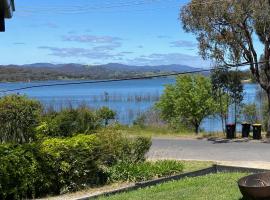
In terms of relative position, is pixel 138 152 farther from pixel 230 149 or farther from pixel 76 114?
pixel 230 149

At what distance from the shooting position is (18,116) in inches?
653

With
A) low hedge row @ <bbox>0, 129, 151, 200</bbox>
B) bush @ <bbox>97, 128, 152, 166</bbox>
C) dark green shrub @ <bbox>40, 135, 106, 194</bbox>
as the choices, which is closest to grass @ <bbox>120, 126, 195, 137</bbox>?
bush @ <bbox>97, 128, 152, 166</bbox>

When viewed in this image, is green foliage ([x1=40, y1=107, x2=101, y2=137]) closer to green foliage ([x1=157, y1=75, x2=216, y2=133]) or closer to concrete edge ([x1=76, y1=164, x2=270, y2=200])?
concrete edge ([x1=76, y1=164, x2=270, y2=200])

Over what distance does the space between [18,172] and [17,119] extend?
639cm

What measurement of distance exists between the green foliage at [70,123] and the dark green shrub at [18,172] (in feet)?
19.9

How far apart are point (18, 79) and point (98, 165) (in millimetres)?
20761

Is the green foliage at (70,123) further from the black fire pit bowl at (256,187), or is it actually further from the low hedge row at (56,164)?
the black fire pit bowl at (256,187)

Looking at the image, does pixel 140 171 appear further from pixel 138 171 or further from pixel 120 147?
pixel 120 147

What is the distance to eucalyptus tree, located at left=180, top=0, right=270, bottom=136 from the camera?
76.9 feet

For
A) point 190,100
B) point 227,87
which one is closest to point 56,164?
→ point 227,87

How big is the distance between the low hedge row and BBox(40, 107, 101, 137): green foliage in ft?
15.4

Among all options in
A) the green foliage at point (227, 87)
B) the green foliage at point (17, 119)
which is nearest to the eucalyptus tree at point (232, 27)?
the green foliage at point (227, 87)

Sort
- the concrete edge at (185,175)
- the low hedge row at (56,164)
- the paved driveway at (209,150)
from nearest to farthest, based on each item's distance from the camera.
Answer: the low hedge row at (56,164)
the concrete edge at (185,175)
the paved driveway at (209,150)

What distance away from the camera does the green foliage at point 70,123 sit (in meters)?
17.5
